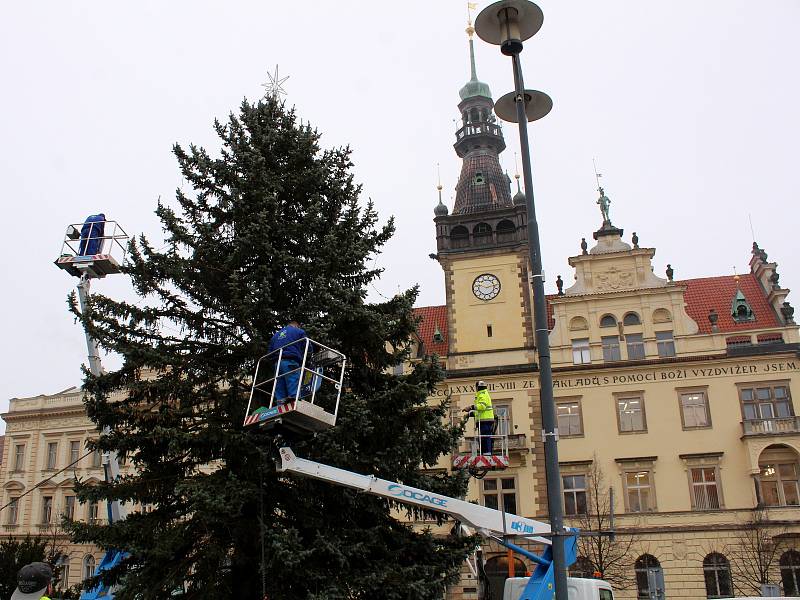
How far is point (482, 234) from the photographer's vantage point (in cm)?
3825

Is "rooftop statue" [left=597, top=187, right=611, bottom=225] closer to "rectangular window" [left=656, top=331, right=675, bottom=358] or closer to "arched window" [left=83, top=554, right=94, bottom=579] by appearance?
"rectangular window" [left=656, top=331, right=675, bottom=358]

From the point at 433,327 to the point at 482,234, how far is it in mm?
6224

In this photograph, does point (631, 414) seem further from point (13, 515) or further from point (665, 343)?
point (13, 515)

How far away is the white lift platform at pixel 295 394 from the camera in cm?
984

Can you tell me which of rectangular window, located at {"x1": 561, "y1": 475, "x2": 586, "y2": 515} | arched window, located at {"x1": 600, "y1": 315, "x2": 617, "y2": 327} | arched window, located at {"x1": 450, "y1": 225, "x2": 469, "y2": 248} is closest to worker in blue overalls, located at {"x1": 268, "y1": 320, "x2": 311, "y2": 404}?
rectangular window, located at {"x1": 561, "y1": 475, "x2": 586, "y2": 515}

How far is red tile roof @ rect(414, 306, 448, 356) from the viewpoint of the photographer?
39.6 m

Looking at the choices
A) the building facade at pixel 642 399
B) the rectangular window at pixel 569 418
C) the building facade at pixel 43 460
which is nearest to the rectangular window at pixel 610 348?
the building facade at pixel 642 399

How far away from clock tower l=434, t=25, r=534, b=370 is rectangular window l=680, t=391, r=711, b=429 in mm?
6996

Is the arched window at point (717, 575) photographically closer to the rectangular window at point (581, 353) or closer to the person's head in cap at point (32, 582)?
the rectangular window at point (581, 353)

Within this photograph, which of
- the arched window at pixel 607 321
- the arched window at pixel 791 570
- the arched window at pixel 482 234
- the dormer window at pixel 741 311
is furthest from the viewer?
the arched window at pixel 482 234

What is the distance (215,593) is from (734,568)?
82.2 feet

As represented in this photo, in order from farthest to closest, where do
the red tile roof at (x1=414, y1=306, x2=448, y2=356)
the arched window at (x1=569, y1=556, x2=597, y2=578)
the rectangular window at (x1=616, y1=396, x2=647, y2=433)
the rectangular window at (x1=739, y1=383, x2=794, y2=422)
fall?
the red tile roof at (x1=414, y1=306, x2=448, y2=356)
the rectangular window at (x1=616, y1=396, x2=647, y2=433)
the rectangular window at (x1=739, y1=383, x2=794, y2=422)
the arched window at (x1=569, y1=556, x2=597, y2=578)

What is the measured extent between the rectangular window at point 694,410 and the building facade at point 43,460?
31.4 metres

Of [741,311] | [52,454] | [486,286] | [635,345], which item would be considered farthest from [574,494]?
[52,454]
